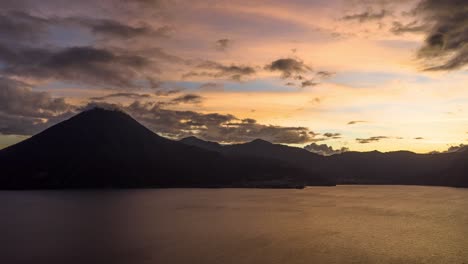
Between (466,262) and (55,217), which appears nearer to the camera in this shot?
(466,262)

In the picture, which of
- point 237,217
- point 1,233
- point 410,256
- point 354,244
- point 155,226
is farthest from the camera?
point 237,217

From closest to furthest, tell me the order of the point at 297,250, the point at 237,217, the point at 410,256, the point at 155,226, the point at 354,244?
the point at 410,256, the point at 297,250, the point at 354,244, the point at 155,226, the point at 237,217

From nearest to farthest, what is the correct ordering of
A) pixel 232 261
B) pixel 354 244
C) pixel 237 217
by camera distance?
1. pixel 232 261
2. pixel 354 244
3. pixel 237 217

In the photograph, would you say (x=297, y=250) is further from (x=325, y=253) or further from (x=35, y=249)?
(x=35, y=249)

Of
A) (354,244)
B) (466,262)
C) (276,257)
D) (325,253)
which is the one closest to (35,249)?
(276,257)

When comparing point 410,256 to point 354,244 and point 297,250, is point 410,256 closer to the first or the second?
point 354,244

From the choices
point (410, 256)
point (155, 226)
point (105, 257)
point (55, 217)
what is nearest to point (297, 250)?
point (410, 256)

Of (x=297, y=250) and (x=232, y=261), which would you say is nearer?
(x=232, y=261)

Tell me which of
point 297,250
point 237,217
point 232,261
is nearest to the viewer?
point 232,261

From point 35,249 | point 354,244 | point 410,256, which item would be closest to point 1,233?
point 35,249
